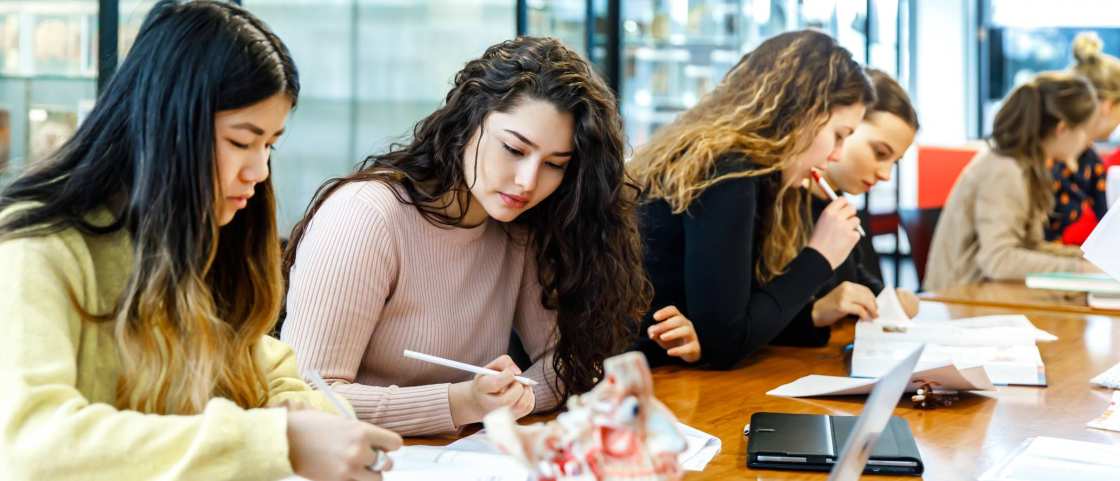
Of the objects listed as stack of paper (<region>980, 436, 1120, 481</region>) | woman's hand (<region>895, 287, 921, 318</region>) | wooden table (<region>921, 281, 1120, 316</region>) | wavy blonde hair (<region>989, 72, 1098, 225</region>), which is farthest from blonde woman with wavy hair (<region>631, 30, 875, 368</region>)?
wavy blonde hair (<region>989, 72, 1098, 225</region>)

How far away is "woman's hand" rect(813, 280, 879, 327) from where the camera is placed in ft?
7.29

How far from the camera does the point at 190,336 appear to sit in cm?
106

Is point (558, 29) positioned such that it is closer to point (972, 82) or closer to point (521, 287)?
point (521, 287)

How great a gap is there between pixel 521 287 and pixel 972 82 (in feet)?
22.9

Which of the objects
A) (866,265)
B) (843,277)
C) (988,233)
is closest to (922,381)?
(843,277)

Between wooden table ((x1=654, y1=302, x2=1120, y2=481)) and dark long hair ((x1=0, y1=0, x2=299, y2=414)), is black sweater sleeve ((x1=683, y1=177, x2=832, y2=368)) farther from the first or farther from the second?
dark long hair ((x1=0, y1=0, x2=299, y2=414))

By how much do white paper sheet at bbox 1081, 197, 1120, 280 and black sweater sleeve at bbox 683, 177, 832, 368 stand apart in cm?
49

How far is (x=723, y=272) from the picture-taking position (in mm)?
1960

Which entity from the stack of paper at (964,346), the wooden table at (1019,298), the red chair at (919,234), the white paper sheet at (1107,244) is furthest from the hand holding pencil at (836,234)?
the red chair at (919,234)

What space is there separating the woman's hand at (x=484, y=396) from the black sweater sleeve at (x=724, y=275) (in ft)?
1.90

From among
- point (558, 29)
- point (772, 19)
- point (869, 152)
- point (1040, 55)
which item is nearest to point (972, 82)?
point (1040, 55)

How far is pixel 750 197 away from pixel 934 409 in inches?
19.3

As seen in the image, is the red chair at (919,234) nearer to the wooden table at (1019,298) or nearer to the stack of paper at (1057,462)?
the wooden table at (1019,298)

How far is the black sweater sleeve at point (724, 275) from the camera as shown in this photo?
194 centimetres
